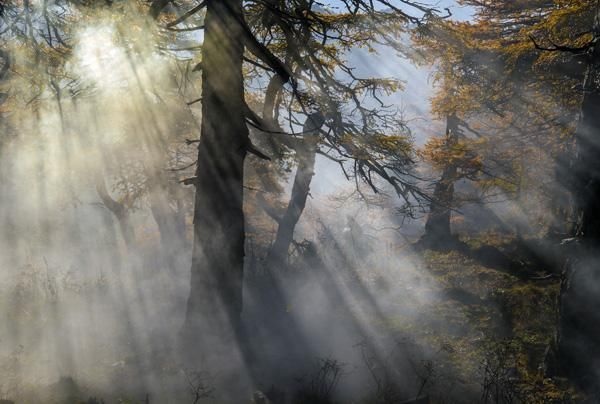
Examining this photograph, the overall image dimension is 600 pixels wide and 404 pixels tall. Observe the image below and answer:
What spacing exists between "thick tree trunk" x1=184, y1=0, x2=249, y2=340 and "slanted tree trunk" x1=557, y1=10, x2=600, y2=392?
15.4ft

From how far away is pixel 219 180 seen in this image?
5.69 metres

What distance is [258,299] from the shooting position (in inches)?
377

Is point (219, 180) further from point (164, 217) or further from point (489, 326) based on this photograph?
point (164, 217)

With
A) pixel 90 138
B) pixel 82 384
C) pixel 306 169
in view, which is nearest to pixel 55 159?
pixel 90 138

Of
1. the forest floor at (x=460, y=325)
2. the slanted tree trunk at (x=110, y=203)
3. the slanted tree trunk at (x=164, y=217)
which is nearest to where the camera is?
the forest floor at (x=460, y=325)

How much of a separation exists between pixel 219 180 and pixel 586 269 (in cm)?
515

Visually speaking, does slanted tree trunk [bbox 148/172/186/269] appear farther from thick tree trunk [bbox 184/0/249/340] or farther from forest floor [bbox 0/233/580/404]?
thick tree trunk [bbox 184/0/249/340]

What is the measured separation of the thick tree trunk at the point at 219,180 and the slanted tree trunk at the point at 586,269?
469 centimetres

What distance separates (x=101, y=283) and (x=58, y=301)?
4.70 feet

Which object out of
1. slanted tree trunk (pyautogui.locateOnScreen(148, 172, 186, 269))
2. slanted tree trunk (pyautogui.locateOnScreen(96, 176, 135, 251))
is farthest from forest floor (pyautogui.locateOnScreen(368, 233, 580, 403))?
slanted tree trunk (pyautogui.locateOnScreen(96, 176, 135, 251))

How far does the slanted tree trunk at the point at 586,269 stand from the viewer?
5.32 meters

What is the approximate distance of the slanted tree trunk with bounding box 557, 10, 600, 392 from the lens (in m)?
5.32

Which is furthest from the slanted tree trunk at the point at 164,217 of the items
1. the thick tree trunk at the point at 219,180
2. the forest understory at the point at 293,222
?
the thick tree trunk at the point at 219,180

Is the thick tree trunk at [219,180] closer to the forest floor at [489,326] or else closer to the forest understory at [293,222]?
the forest understory at [293,222]
